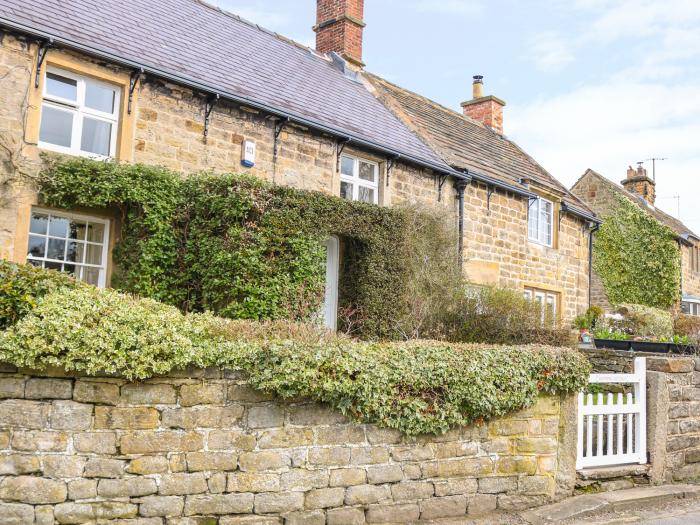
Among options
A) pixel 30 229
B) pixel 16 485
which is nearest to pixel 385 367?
pixel 16 485

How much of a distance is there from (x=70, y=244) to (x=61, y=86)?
2.55 m

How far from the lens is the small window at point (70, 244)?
9.90m

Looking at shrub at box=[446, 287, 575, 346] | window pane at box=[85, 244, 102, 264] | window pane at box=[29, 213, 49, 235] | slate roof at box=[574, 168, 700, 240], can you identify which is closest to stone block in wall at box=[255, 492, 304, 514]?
window pane at box=[85, 244, 102, 264]

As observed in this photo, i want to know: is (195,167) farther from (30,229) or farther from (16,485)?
(16,485)

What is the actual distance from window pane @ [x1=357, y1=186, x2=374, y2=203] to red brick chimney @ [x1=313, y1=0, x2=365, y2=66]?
6408 millimetres

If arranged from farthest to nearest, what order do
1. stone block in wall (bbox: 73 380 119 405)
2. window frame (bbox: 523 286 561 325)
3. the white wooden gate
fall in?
window frame (bbox: 523 286 561 325) < the white wooden gate < stone block in wall (bbox: 73 380 119 405)

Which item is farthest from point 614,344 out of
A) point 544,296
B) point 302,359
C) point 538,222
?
point 302,359

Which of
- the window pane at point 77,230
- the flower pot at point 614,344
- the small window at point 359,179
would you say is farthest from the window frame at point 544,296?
the window pane at point 77,230

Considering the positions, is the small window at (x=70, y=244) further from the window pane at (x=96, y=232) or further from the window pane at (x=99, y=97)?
the window pane at (x=99, y=97)

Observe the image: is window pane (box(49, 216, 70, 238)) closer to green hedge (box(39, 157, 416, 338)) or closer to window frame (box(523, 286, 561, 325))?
green hedge (box(39, 157, 416, 338))

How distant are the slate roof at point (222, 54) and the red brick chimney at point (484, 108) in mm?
6821

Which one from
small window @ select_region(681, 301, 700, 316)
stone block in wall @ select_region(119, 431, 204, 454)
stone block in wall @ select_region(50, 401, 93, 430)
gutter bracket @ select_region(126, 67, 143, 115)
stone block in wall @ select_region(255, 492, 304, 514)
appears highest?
gutter bracket @ select_region(126, 67, 143, 115)

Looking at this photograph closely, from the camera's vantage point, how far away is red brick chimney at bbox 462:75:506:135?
2330 cm

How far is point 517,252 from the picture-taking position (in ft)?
57.9
